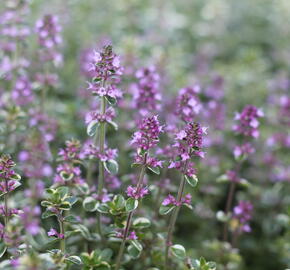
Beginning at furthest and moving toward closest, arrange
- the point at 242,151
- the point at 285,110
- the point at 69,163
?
the point at 285,110, the point at 242,151, the point at 69,163

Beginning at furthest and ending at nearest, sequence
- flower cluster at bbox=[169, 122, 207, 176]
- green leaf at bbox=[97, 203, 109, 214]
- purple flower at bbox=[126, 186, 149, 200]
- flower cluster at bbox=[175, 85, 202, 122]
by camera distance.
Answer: flower cluster at bbox=[175, 85, 202, 122]
green leaf at bbox=[97, 203, 109, 214]
purple flower at bbox=[126, 186, 149, 200]
flower cluster at bbox=[169, 122, 207, 176]

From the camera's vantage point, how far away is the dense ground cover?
279 cm

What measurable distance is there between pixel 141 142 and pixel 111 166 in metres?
0.40

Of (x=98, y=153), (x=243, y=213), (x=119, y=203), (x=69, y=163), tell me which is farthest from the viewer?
(x=243, y=213)

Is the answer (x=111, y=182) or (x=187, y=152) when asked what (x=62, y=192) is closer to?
(x=111, y=182)

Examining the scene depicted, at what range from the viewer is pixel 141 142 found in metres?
2.70

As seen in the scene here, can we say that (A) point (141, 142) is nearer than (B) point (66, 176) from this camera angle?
Yes

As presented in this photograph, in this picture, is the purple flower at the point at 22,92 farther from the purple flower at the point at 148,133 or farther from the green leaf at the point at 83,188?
the purple flower at the point at 148,133

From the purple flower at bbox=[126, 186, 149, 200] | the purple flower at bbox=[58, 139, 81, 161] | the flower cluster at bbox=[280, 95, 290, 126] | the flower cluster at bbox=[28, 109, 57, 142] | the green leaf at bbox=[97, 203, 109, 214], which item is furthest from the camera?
the flower cluster at bbox=[280, 95, 290, 126]

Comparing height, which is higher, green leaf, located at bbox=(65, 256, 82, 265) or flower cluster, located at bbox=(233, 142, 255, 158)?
flower cluster, located at bbox=(233, 142, 255, 158)

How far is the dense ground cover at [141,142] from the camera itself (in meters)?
2.79

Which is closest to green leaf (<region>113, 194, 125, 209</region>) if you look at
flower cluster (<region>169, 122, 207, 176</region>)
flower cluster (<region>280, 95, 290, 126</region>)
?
flower cluster (<region>169, 122, 207, 176</region>)

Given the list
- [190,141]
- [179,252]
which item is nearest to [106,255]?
[179,252]

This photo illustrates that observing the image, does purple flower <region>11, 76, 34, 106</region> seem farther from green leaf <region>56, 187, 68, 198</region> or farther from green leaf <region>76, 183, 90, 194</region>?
green leaf <region>56, 187, 68, 198</region>
